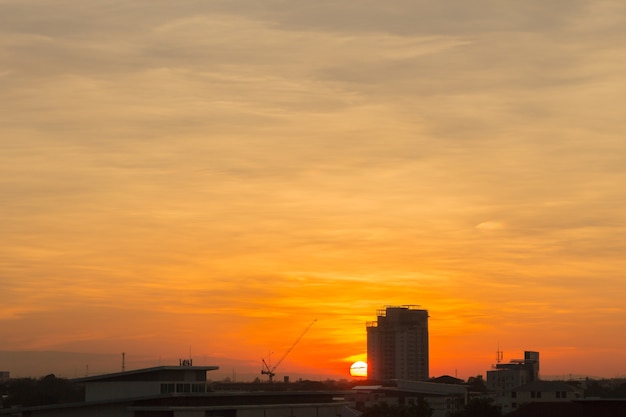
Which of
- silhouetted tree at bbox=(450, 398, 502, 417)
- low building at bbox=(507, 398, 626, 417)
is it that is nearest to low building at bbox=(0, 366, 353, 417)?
low building at bbox=(507, 398, 626, 417)

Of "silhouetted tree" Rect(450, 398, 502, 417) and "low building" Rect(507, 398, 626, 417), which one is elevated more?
"low building" Rect(507, 398, 626, 417)

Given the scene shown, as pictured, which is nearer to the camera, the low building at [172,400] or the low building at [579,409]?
the low building at [172,400]

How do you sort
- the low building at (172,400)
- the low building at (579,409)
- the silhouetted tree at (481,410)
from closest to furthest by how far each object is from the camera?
the low building at (172,400), the low building at (579,409), the silhouetted tree at (481,410)

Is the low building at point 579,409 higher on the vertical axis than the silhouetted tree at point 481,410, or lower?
higher

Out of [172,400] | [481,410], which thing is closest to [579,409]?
[481,410]

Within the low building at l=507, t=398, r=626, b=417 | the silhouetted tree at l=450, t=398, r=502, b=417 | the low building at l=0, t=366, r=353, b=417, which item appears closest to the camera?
the low building at l=0, t=366, r=353, b=417

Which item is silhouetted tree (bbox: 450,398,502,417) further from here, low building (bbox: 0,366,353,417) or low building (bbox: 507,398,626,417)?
low building (bbox: 0,366,353,417)

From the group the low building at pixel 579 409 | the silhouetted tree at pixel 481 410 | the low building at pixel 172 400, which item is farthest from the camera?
the silhouetted tree at pixel 481 410

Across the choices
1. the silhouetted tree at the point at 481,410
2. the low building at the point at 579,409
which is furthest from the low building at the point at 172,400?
the silhouetted tree at the point at 481,410

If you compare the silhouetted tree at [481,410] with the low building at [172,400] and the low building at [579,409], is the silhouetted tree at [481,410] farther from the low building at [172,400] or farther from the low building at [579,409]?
Answer: the low building at [172,400]

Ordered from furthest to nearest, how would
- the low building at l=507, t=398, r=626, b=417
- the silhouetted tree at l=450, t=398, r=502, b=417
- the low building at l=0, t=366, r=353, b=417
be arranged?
1. the silhouetted tree at l=450, t=398, r=502, b=417
2. the low building at l=507, t=398, r=626, b=417
3. the low building at l=0, t=366, r=353, b=417

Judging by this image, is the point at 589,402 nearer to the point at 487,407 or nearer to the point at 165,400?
the point at 165,400

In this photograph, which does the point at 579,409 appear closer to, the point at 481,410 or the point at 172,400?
the point at 481,410

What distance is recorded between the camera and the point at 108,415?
96.5 m
